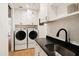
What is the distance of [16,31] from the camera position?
473 centimetres

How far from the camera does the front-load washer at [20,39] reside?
479 centimetres

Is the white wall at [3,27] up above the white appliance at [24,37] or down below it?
above

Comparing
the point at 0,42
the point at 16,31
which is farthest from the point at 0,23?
the point at 16,31

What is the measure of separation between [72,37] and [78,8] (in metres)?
0.60

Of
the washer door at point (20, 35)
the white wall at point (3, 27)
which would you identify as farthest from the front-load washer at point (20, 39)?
the white wall at point (3, 27)

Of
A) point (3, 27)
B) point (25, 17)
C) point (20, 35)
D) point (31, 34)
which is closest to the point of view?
point (3, 27)

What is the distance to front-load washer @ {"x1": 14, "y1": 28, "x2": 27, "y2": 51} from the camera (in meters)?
4.79

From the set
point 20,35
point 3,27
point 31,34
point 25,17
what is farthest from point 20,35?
point 3,27

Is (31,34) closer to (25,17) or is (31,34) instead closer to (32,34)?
(32,34)

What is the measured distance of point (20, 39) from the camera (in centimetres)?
487

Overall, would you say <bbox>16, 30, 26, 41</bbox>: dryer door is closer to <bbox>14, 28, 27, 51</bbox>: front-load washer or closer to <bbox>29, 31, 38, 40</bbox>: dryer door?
<bbox>14, 28, 27, 51</bbox>: front-load washer

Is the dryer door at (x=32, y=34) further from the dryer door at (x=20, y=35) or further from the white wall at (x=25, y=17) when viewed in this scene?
the white wall at (x=25, y=17)

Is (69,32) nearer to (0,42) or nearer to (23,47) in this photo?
(0,42)

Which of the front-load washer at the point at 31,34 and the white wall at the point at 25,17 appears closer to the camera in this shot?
the front-load washer at the point at 31,34
